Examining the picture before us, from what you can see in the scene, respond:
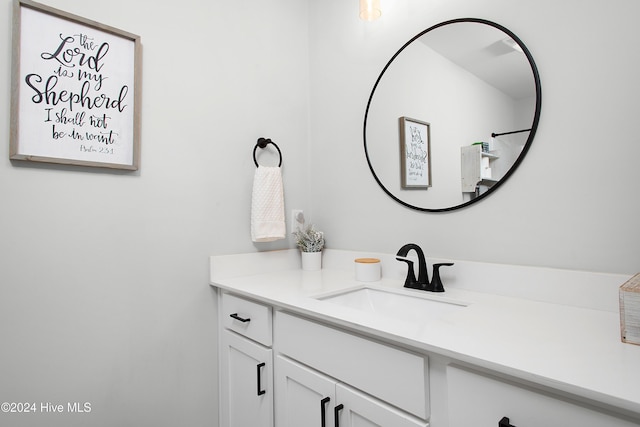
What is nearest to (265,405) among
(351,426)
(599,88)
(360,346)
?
(351,426)

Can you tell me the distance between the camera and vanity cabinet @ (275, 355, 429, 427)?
81 cm

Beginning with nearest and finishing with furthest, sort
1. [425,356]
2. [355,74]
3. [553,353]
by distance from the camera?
1. [553,353]
2. [425,356]
3. [355,74]

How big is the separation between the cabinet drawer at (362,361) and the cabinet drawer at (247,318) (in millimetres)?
91

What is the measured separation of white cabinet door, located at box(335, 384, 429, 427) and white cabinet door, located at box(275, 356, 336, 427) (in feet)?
0.11

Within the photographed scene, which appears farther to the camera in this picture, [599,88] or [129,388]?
[129,388]

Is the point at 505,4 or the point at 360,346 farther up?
the point at 505,4

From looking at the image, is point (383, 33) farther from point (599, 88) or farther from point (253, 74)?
point (599, 88)

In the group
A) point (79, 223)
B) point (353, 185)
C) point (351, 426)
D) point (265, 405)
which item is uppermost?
point (353, 185)

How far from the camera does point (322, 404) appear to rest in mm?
919

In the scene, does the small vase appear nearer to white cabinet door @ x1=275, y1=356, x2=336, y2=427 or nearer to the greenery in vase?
the greenery in vase

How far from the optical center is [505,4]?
1.11m

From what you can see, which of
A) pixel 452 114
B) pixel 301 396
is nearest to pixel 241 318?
pixel 301 396

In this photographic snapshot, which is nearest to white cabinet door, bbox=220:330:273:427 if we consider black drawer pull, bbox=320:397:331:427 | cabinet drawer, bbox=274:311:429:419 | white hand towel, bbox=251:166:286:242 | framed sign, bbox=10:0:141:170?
cabinet drawer, bbox=274:311:429:419

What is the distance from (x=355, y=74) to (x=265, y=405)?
1511 millimetres
